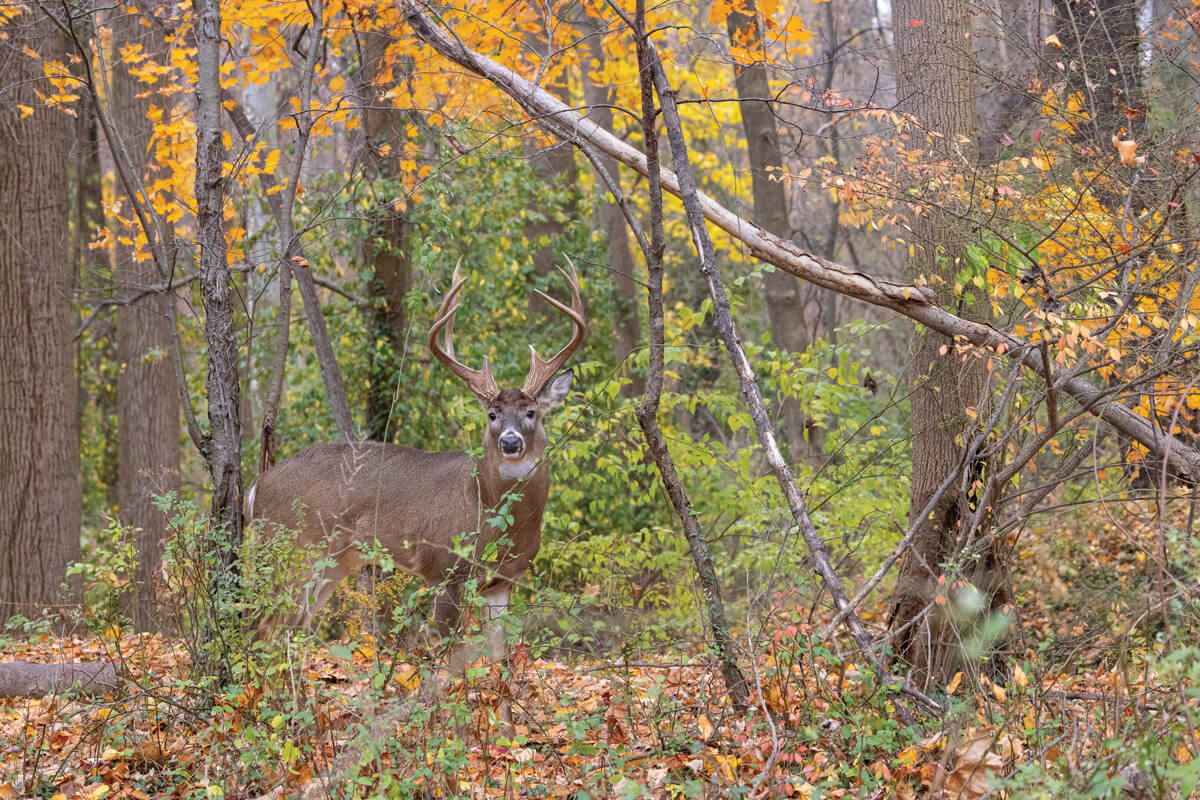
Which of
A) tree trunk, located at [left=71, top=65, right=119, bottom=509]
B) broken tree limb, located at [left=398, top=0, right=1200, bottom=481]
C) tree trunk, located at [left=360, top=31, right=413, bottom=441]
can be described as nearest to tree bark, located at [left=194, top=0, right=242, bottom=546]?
broken tree limb, located at [left=398, top=0, right=1200, bottom=481]

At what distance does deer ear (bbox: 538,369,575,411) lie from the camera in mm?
7969

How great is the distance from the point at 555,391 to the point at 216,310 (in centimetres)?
268

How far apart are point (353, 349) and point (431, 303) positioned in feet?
3.13

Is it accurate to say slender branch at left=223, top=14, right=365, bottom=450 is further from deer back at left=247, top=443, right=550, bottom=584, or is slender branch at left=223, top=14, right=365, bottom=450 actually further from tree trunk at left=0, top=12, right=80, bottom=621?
tree trunk at left=0, top=12, right=80, bottom=621

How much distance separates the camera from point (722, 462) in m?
7.86

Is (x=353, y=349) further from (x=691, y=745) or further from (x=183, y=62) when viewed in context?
(x=691, y=745)

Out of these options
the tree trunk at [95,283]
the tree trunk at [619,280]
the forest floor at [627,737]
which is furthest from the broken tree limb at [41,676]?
the tree trunk at [619,280]

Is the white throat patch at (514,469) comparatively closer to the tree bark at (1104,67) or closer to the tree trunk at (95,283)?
the tree bark at (1104,67)

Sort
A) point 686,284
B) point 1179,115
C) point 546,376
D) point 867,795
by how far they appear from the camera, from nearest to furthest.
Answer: point 867,795 → point 1179,115 → point 546,376 → point 686,284

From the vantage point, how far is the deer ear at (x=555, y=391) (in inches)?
314

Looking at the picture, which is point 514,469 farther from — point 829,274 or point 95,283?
point 95,283

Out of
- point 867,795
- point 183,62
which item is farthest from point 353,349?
point 867,795

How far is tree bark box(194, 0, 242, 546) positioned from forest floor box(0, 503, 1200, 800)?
970 mm

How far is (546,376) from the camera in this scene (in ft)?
26.2
